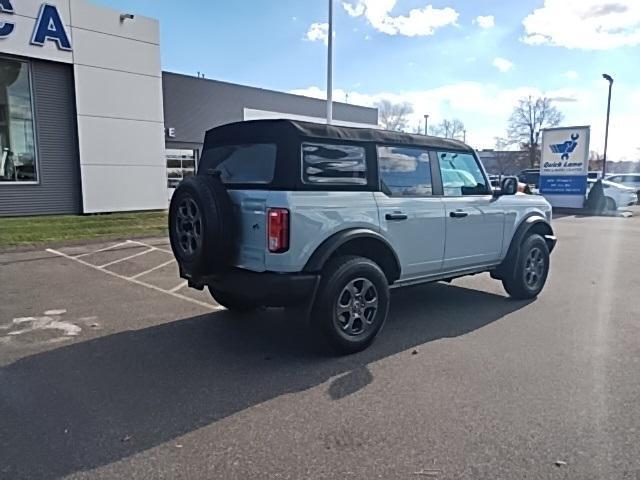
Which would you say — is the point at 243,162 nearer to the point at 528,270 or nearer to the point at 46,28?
the point at 528,270

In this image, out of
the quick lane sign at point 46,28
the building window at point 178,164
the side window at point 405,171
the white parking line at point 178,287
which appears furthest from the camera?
the building window at point 178,164

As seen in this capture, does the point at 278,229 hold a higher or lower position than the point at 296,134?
lower

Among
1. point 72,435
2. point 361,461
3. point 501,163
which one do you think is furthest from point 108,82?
point 501,163

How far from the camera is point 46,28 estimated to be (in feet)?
41.7

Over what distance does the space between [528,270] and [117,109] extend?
12.5m

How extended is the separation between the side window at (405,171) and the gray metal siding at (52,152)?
38.1 ft

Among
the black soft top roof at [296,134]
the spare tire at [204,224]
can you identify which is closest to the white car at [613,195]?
the black soft top roof at [296,134]

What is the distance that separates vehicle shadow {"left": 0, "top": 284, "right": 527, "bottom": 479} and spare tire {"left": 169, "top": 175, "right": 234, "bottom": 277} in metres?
0.86

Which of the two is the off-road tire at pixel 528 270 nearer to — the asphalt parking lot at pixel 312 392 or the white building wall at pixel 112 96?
the asphalt parking lot at pixel 312 392

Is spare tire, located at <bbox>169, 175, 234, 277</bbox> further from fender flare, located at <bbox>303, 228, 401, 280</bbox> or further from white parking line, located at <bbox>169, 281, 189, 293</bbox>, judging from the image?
white parking line, located at <bbox>169, 281, 189, 293</bbox>

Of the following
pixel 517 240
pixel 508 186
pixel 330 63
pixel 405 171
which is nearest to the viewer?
pixel 405 171

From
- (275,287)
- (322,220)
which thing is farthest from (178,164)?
(275,287)

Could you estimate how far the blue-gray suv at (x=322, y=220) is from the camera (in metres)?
4.09

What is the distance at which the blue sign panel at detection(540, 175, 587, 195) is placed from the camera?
21.2 m
